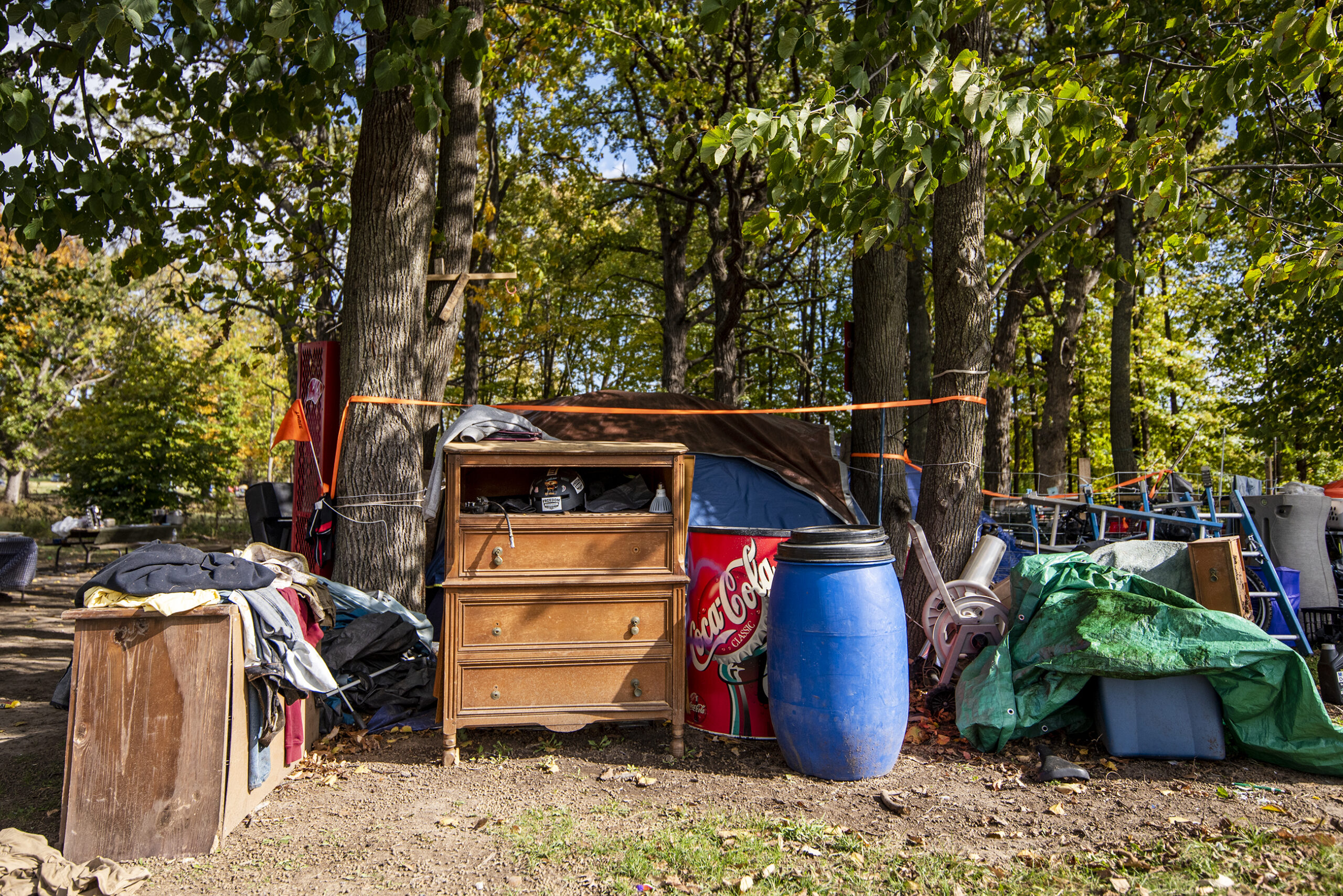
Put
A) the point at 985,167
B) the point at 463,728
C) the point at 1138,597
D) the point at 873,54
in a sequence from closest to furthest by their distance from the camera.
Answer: the point at 1138,597 → the point at 463,728 → the point at 873,54 → the point at 985,167

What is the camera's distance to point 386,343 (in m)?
5.41

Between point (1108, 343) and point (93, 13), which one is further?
point (1108, 343)

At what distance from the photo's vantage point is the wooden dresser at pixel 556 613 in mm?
4113

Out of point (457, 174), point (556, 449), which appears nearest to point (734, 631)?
point (556, 449)

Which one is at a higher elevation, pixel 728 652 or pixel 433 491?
pixel 433 491

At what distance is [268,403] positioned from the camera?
41625 millimetres

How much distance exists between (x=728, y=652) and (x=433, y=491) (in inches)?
73.7

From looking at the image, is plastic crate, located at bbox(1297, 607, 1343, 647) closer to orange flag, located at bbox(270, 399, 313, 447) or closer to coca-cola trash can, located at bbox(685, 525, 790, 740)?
coca-cola trash can, located at bbox(685, 525, 790, 740)

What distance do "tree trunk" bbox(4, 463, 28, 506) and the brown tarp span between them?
28030 mm

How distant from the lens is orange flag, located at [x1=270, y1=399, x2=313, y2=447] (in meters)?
5.41

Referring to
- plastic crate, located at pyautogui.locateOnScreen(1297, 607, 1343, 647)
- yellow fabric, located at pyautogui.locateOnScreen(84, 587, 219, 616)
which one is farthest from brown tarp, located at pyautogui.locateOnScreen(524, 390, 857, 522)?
yellow fabric, located at pyautogui.locateOnScreen(84, 587, 219, 616)

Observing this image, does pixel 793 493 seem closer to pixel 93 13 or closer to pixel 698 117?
pixel 93 13

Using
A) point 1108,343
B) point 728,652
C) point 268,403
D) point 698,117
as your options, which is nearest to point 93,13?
point 728,652

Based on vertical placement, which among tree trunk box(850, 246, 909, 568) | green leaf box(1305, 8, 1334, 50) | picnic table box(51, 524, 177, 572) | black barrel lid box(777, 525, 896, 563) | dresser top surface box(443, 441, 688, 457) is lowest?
picnic table box(51, 524, 177, 572)
